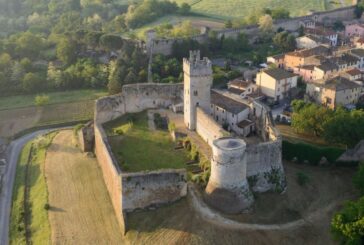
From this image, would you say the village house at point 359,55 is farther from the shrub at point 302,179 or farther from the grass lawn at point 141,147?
the grass lawn at point 141,147

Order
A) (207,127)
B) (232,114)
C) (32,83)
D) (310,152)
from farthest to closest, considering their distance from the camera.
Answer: (32,83), (310,152), (232,114), (207,127)

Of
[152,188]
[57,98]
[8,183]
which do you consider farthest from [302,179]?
[57,98]

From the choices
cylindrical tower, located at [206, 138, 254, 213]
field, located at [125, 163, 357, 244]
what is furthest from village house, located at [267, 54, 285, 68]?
cylindrical tower, located at [206, 138, 254, 213]

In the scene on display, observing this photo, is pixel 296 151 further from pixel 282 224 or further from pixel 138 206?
pixel 138 206

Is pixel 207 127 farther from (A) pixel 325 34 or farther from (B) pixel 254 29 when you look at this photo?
(B) pixel 254 29

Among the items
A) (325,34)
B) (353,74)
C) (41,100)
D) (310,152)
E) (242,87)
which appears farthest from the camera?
(325,34)

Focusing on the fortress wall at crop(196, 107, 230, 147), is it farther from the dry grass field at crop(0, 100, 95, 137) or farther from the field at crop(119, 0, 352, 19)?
the field at crop(119, 0, 352, 19)

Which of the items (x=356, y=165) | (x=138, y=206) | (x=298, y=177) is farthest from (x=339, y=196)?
(x=138, y=206)
